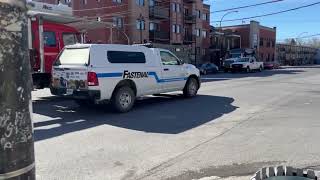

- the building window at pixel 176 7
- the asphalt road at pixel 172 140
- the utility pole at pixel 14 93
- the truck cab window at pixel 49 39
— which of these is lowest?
the asphalt road at pixel 172 140

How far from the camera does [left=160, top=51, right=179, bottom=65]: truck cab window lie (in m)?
14.4

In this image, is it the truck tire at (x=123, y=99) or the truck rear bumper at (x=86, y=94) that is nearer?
the truck rear bumper at (x=86, y=94)

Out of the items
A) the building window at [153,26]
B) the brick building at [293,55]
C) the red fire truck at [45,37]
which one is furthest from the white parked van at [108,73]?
the brick building at [293,55]

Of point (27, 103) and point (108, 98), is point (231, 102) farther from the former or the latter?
point (27, 103)

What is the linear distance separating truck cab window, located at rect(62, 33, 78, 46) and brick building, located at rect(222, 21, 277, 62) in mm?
68062

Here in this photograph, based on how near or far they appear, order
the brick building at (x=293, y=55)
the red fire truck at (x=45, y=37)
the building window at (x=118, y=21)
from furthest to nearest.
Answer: the brick building at (x=293, y=55) → the building window at (x=118, y=21) → the red fire truck at (x=45, y=37)

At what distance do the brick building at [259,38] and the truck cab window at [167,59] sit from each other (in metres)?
67.9

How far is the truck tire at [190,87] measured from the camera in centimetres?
1612

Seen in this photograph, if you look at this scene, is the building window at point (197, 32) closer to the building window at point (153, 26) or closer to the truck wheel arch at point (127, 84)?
the building window at point (153, 26)

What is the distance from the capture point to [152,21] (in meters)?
52.7

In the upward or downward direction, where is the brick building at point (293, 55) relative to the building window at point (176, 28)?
downward

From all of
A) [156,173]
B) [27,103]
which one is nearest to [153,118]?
[156,173]

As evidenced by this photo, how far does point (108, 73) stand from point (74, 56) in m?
1.15

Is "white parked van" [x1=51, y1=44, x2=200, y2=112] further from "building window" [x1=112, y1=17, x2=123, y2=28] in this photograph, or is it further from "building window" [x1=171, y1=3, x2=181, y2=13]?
"building window" [x1=171, y1=3, x2=181, y2=13]
